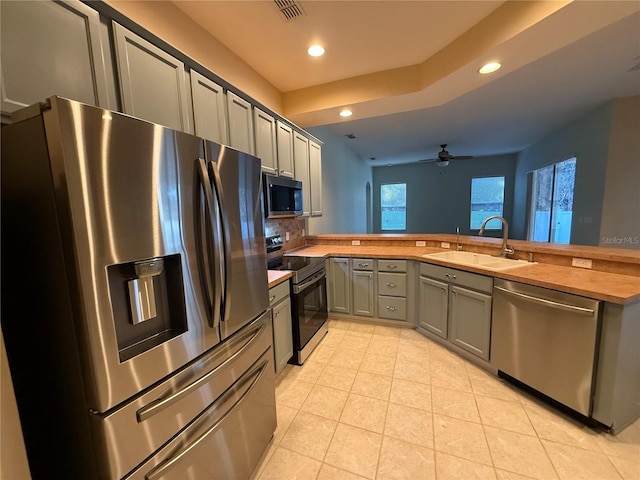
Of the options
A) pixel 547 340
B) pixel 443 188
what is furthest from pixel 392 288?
pixel 443 188

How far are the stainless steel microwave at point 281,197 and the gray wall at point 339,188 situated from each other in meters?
1.25

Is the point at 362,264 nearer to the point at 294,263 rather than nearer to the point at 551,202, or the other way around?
the point at 294,263

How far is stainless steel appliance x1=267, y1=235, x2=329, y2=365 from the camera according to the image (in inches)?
92.4

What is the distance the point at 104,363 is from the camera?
2.55 feet

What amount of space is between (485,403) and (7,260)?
272 centimetres

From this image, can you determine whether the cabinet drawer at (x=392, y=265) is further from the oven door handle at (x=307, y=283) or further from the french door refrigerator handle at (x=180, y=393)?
the french door refrigerator handle at (x=180, y=393)

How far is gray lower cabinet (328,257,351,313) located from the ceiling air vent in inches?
91.8

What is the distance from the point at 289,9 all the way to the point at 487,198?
799 cm

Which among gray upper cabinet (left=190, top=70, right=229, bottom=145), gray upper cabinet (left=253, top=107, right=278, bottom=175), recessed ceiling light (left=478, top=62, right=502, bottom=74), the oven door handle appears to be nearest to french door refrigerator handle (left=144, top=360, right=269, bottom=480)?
the oven door handle

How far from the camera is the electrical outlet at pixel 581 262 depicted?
80.9 inches

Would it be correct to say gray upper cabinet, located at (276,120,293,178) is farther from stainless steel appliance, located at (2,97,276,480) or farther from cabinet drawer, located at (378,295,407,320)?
cabinet drawer, located at (378,295,407,320)

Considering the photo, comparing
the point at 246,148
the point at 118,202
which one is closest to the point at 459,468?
the point at 118,202

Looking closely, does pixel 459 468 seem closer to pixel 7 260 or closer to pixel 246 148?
pixel 7 260

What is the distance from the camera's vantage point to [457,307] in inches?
97.3
